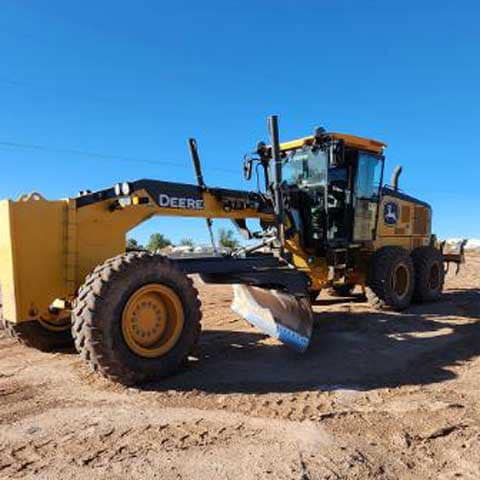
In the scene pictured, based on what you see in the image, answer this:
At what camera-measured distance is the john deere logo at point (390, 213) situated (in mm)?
10262

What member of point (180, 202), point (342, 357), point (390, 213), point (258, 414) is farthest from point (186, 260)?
point (390, 213)

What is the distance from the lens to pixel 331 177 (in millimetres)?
8805

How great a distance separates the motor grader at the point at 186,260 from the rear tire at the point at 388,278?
0.03 metres

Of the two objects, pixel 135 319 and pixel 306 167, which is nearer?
pixel 135 319

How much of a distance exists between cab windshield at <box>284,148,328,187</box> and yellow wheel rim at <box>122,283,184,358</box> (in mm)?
4215

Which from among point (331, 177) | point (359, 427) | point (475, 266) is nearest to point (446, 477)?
point (359, 427)

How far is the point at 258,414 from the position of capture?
4.31 meters

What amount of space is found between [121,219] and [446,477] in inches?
158

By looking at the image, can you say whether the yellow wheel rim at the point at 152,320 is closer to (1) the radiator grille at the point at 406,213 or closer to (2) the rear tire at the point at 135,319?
(2) the rear tire at the point at 135,319

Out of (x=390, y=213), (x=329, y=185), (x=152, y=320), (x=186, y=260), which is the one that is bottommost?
(x=152, y=320)

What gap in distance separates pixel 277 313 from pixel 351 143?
3872mm

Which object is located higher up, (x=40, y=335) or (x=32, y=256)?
(x=32, y=256)

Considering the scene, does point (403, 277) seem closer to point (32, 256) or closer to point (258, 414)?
point (258, 414)

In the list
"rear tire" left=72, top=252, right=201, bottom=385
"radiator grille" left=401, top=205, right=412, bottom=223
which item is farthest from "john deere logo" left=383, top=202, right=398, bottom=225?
"rear tire" left=72, top=252, right=201, bottom=385
